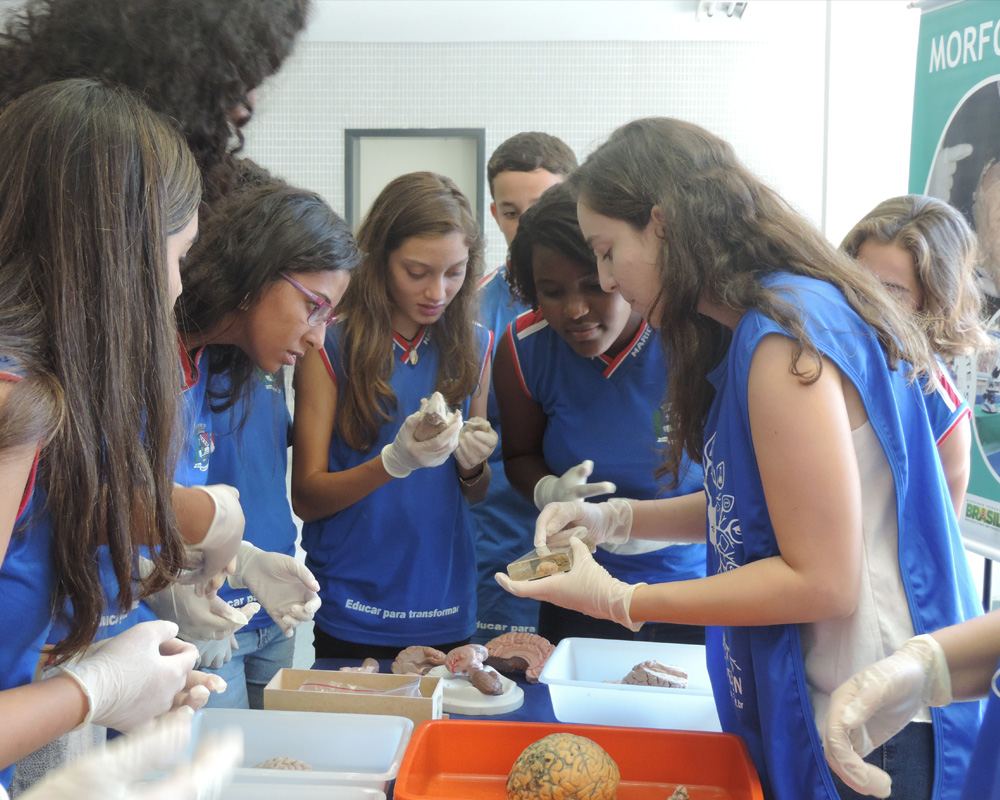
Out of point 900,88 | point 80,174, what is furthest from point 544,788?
point 900,88

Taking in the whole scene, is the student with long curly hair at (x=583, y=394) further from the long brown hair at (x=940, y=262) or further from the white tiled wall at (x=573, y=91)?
the white tiled wall at (x=573, y=91)

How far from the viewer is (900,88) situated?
4.80 metres

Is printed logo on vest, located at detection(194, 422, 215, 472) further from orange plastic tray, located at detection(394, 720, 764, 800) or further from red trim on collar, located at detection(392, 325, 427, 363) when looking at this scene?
orange plastic tray, located at detection(394, 720, 764, 800)

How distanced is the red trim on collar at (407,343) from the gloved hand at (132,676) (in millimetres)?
1086

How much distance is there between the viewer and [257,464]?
1920 millimetres

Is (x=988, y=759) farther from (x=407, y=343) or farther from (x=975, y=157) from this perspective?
(x=975, y=157)

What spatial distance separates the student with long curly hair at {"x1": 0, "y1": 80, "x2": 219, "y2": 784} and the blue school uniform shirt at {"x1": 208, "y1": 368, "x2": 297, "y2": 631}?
30.0 inches

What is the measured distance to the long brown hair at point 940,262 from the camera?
206cm

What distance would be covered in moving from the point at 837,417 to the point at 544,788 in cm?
65

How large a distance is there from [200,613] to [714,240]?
1085 mm

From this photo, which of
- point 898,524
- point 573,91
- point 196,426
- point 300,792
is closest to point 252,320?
point 196,426

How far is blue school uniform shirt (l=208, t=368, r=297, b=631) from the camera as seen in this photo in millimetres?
1842

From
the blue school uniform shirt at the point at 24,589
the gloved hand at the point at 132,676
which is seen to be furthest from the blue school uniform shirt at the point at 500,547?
the blue school uniform shirt at the point at 24,589

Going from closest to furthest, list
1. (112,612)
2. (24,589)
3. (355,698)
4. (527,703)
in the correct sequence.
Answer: (24,589), (355,698), (112,612), (527,703)
